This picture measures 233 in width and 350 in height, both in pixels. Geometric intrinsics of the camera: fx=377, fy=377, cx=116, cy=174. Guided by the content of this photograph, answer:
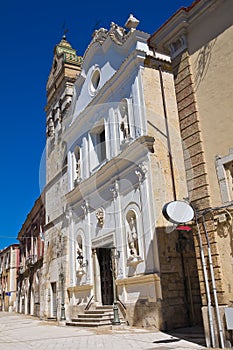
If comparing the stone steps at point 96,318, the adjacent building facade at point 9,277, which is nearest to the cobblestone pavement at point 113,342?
the stone steps at point 96,318

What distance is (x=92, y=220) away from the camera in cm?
1689

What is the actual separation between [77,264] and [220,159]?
11.5m

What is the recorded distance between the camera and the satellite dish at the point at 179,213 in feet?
27.0

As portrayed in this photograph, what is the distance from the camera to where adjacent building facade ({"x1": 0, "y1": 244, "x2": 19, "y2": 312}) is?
4206cm

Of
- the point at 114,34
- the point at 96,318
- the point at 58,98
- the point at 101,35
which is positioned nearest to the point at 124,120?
the point at 114,34

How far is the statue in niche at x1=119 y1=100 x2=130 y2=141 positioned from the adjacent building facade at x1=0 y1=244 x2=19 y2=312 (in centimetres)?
3162

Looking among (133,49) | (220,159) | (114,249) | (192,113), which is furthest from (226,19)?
(114,249)

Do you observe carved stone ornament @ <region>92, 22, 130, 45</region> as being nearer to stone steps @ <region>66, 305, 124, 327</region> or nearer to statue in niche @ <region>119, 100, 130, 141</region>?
statue in niche @ <region>119, 100, 130, 141</region>

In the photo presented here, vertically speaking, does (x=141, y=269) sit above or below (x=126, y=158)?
below

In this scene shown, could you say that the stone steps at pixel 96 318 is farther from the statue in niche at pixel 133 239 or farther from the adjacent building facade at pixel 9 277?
the adjacent building facade at pixel 9 277

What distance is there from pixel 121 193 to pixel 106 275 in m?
3.85

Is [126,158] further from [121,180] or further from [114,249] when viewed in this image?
[114,249]

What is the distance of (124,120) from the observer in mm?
15195

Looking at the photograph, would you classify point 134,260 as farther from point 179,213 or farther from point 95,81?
point 95,81
